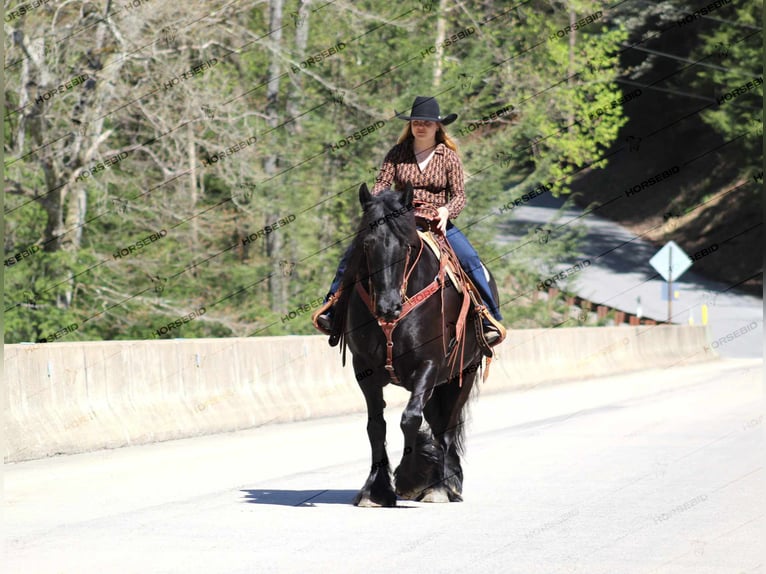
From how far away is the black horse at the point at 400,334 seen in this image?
9633 mm

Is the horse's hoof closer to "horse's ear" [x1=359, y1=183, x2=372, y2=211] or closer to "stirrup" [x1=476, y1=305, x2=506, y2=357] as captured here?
"stirrup" [x1=476, y1=305, x2=506, y2=357]

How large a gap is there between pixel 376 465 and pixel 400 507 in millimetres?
345

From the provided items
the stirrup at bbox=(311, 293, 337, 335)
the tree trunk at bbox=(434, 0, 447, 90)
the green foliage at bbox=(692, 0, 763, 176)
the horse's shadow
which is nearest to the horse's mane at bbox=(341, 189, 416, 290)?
the stirrup at bbox=(311, 293, 337, 335)

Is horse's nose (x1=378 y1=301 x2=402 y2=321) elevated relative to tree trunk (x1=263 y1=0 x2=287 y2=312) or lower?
lower

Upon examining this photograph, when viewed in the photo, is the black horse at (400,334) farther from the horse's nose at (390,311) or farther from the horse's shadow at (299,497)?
the horse's shadow at (299,497)

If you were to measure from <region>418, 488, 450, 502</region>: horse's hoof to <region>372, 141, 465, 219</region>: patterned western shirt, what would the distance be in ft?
6.80

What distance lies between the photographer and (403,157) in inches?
Result: 426

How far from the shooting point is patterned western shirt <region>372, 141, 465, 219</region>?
10.7 metres

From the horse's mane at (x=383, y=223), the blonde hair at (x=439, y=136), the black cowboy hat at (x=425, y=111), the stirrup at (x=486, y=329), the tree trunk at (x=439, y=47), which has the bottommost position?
the stirrup at (x=486, y=329)

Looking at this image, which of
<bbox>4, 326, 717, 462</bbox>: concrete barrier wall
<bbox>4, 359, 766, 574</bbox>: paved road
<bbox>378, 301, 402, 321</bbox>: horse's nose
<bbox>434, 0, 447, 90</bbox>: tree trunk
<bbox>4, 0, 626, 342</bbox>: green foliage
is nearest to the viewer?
<bbox>4, 359, 766, 574</bbox>: paved road

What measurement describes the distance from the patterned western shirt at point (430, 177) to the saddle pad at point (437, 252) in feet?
1.03

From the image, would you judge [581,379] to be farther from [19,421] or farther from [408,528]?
[408,528]

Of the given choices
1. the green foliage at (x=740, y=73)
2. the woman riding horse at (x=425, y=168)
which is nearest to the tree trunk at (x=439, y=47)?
the woman riding horse at (x=425, y=168)

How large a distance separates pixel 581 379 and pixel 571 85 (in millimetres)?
21960
